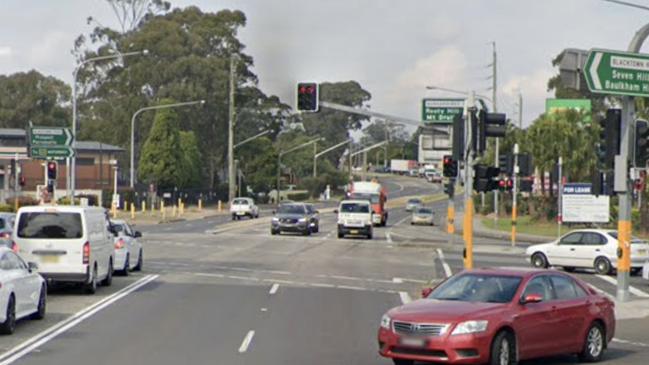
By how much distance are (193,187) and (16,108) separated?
85.1 feet

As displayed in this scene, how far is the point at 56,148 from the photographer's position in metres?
47.6

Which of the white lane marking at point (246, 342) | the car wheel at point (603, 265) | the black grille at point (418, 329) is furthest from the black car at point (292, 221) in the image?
the black grille at point (418, 329)

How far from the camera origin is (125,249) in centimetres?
3094

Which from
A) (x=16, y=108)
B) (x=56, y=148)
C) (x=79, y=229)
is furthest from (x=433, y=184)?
(x=79, y=229)

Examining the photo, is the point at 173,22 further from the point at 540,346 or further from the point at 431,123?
the point at 540,346

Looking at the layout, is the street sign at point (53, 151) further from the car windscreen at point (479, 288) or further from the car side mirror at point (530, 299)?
the car side mirror at point (530, 299)

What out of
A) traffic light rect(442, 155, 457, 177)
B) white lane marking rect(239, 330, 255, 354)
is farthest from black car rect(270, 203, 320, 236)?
white lane marking rect(239, 330, 255, 354)

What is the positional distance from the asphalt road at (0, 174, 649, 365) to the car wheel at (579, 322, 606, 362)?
33 cm

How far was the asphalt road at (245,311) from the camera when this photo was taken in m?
16.4

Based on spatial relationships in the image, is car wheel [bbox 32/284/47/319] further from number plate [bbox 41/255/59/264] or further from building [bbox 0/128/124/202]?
building [bbox 0/128/124/202]

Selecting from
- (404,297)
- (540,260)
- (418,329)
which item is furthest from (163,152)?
(418,329)

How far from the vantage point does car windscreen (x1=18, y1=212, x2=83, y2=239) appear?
24703 millimetres

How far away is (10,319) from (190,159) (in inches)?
3418

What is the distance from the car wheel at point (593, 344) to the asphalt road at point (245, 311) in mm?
330
